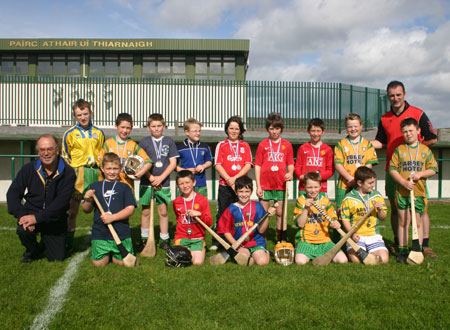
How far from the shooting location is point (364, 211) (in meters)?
4.92

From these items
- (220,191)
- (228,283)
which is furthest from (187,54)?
(228,283)

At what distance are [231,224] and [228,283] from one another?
3.65ft

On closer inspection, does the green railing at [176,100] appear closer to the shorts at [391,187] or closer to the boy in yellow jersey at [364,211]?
the shorts at [391,187]

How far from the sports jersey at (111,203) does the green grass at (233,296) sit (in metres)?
→ 0.44

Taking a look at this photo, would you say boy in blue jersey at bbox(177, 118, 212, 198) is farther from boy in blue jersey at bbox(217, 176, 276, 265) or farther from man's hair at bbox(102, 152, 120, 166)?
man's hair at bbox(102, 152, 120, 166)

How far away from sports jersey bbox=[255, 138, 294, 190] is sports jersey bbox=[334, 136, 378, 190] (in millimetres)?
787

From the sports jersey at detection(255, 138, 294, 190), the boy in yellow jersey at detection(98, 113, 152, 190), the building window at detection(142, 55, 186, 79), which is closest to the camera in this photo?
the boy in yellow jersey at detection(98, 113, 152, 190)

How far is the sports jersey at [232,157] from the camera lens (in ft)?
19.0

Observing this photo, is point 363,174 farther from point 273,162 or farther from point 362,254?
point 273,162

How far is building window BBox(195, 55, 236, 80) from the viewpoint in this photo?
1797 centimetres

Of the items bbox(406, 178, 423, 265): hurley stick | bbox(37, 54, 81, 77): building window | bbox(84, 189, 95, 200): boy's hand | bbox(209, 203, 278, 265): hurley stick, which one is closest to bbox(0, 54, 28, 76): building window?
bbox(37, 54, 81, 77): building window

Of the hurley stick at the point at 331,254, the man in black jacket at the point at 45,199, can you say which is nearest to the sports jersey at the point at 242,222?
the hurley stick at the point at 331,254

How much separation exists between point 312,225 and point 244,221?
0.93m

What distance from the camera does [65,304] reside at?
3377 millimetres
